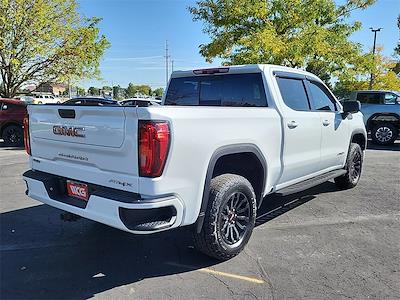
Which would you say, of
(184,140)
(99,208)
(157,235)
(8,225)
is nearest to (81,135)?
(99,208)

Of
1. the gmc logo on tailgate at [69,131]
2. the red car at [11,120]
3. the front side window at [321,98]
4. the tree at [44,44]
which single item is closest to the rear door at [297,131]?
the front side window at [321,98]

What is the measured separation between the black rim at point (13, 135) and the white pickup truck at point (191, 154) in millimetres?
9725

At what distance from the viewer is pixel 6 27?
1703cm

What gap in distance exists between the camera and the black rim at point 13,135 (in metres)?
13.1

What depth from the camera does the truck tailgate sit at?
3.04 m

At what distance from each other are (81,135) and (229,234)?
1.70 m

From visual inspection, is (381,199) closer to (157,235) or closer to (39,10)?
(157,235)

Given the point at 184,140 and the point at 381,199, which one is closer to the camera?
the point at 184,140

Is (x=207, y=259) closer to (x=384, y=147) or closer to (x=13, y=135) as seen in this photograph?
(x=384, y=147)

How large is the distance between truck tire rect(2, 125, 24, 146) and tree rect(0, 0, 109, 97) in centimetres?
580

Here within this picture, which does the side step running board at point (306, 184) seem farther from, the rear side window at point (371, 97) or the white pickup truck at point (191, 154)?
the rear side window at point (371, 97)

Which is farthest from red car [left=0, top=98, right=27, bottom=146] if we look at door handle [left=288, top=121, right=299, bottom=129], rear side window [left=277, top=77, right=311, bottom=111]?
door handle [left=288, top=121, right=299, bottom=129]

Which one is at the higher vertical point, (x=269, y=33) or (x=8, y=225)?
(x=269, y=33)

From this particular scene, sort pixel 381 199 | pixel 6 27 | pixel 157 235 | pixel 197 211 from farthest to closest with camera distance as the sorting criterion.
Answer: pixel 6 27, pixel 381 199, pixel 157 235, pixel 197 211
